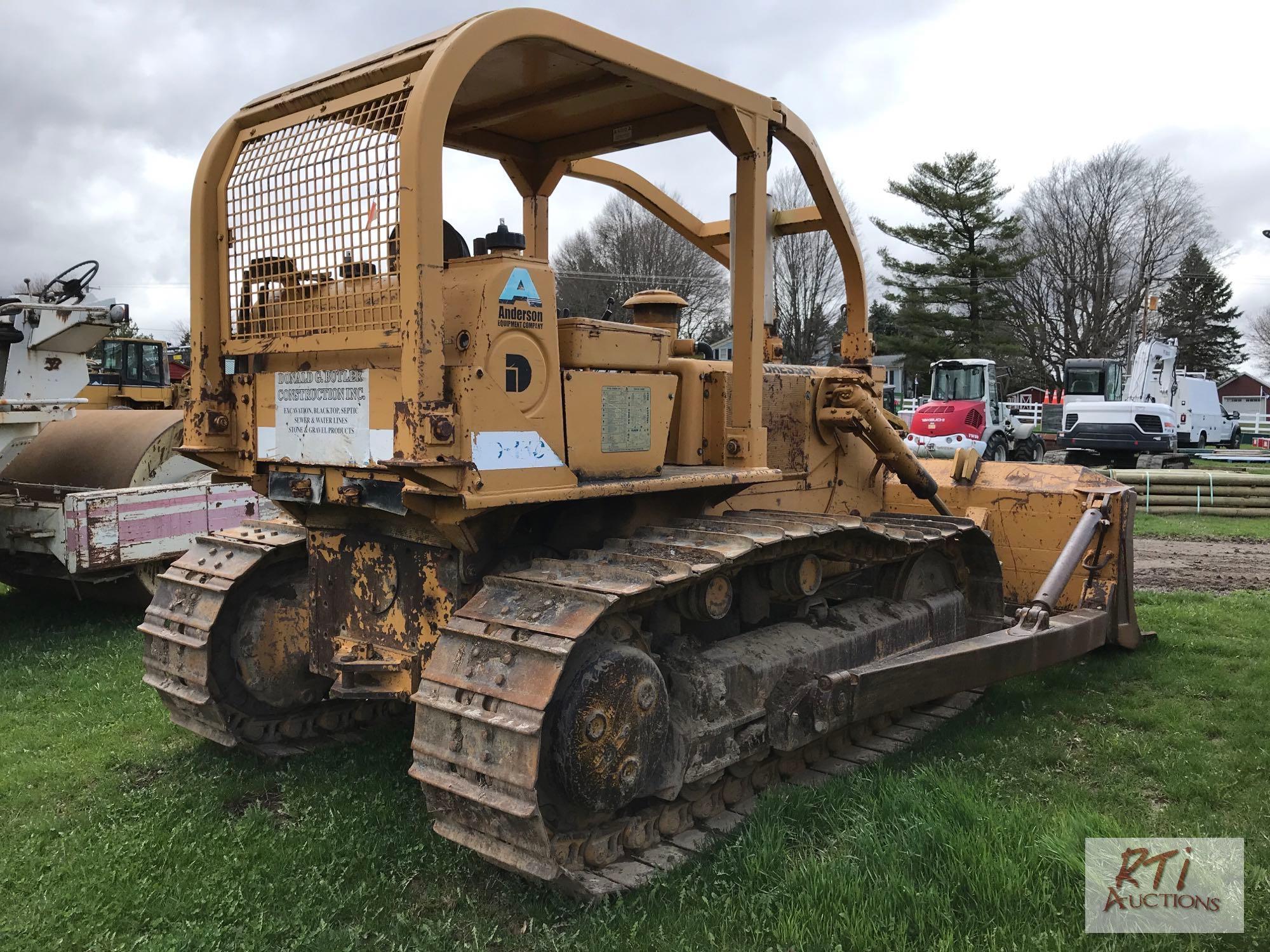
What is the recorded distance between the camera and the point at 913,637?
5574mm

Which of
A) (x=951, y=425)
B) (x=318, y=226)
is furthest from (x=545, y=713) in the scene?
(x=951, y=425)

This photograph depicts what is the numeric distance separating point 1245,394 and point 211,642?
77.4 metres

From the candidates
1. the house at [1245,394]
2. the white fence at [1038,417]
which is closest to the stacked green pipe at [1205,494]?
the white fence at [1038,417]

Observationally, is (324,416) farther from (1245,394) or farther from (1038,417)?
(1245,394)

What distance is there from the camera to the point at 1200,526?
13.3 meters

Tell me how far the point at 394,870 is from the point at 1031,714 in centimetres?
365

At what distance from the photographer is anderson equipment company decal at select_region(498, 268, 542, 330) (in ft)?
11.7

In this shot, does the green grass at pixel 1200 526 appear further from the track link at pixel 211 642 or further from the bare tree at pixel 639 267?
the bare tree at pixel 639 267

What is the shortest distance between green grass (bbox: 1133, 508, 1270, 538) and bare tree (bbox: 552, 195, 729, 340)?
21.5 metres

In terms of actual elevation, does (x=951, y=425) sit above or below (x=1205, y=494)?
above

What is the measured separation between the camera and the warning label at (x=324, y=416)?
146 inches

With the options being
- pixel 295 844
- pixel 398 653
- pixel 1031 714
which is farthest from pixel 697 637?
pixel 1031 714

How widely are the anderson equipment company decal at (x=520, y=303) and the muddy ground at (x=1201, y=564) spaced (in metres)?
6.39

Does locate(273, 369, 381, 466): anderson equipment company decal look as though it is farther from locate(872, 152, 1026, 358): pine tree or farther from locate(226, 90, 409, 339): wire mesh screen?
Answer: locate(872, 152, 1026, 358): pine tree
